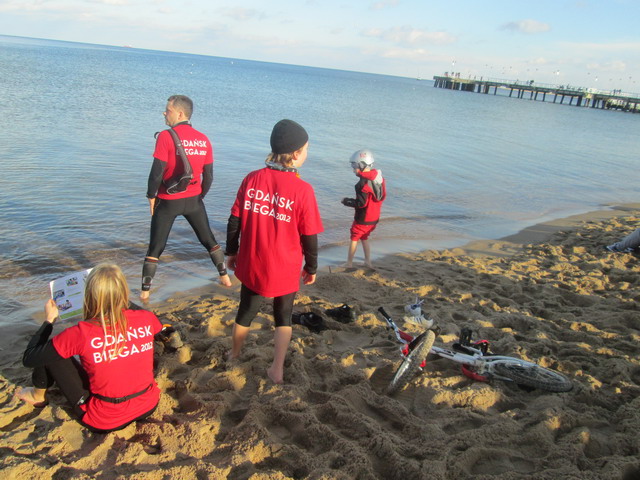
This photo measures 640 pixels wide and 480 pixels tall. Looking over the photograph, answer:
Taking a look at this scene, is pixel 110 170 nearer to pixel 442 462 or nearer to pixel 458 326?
pixel 458 326

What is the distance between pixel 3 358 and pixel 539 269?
7.05m

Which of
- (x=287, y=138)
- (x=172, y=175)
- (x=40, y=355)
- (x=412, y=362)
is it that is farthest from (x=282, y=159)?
(x=172, y=175)

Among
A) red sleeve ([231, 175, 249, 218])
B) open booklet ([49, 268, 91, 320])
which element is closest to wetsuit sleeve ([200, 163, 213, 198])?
open booklet ([49, 268, 91, 320])

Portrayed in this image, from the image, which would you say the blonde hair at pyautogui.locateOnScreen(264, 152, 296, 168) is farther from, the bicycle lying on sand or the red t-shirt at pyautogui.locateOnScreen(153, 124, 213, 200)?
the red t-shirt at pyautogui.locateOnScreen(153, 124, 213, 200)

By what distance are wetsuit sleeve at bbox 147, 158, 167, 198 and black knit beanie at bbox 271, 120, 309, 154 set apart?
2.05m

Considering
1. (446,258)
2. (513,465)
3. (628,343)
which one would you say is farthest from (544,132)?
(513,465)

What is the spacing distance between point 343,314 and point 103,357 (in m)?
2.70

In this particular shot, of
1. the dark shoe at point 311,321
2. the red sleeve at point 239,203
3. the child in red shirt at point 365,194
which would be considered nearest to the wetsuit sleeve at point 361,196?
the child in red shirt at point 365,194

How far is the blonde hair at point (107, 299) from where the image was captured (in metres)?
2.70

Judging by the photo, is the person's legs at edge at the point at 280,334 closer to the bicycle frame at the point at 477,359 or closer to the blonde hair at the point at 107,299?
the bicycle frame at the point at 477,359

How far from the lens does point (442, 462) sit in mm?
2725

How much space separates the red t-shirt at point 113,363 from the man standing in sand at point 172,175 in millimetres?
2219

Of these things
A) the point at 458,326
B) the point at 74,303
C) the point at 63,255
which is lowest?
the point at 63,255

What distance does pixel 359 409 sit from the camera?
3.36m
